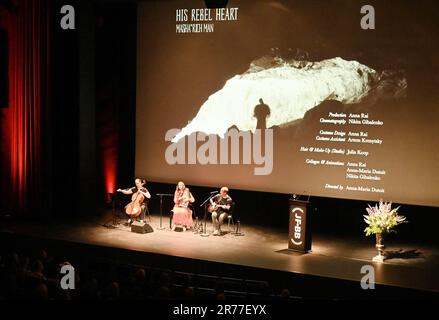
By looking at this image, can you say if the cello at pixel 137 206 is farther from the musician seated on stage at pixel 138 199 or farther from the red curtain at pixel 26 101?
the red curtain at pixel 26 101

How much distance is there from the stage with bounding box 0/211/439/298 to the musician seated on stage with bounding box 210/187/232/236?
0.61 ft

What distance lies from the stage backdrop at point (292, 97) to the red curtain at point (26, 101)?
160cm

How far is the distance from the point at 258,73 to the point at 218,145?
51.2 inches

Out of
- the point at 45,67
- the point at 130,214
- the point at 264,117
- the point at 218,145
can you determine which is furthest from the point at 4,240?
the point at 264,117

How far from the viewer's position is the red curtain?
986 centimetres

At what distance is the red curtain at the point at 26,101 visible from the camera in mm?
9859

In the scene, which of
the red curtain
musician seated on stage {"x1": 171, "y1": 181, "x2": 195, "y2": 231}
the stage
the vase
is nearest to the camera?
the stage

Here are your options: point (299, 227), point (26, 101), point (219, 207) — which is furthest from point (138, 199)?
point (299, 227)

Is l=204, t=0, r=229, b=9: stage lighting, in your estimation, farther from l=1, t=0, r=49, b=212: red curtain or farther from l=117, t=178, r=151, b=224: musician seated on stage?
l=117, t=178, r=151, b=224: musician seated on stage

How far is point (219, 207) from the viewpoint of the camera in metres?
9.31

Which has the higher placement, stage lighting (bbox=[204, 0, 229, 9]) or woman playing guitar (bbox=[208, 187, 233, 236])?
stage lighting (bbox=[204, 0, 229, 9])
